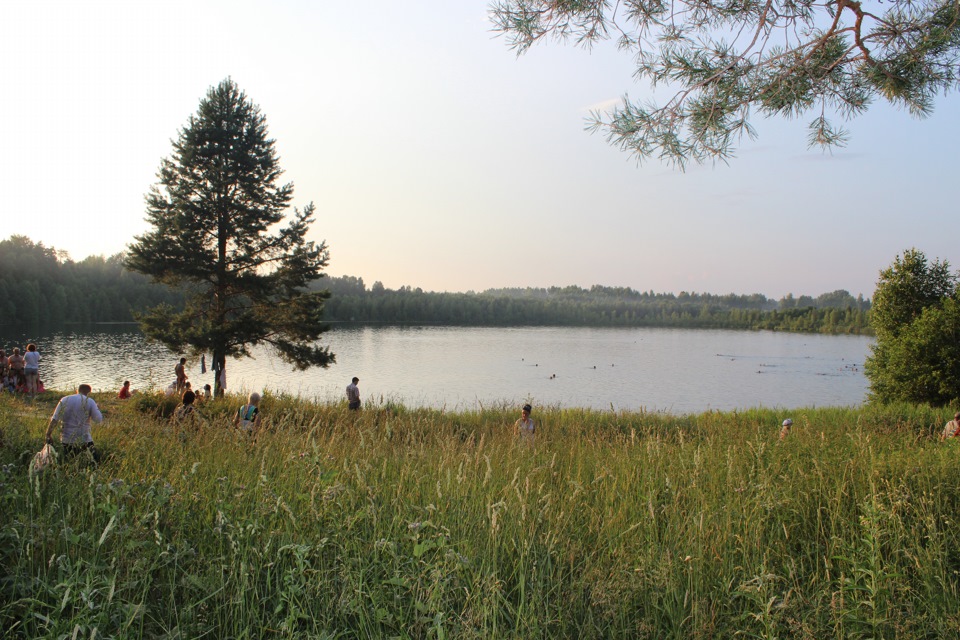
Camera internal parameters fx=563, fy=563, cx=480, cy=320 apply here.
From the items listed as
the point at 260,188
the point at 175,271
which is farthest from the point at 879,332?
the point at 175,271

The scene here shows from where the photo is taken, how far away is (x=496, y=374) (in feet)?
169

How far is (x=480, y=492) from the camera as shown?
371cm

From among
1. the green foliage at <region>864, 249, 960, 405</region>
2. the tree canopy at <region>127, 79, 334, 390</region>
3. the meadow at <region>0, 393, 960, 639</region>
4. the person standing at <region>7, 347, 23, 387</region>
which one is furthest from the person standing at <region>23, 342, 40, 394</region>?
the green foliage at <region>864, 249, 960, 405</region>

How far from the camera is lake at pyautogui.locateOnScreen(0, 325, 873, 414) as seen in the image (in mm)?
35562

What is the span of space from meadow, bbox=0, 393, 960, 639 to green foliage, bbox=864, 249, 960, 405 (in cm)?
2030

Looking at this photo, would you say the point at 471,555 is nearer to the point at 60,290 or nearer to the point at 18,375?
the point at 18,375

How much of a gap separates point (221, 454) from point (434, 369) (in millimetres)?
48183

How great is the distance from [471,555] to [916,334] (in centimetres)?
2441

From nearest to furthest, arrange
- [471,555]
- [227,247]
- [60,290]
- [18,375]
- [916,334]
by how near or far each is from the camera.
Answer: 1. [471,555]
2. [18,375]
3. [916,334]
4. [227,247]
5. [60,290]

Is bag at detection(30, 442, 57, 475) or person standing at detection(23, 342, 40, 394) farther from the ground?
bag at detection(30, 442, 57, 475)

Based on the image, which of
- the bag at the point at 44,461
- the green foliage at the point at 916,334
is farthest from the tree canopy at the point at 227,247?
the green foliage at the point at 916,334

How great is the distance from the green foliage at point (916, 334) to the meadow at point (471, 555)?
2030cm

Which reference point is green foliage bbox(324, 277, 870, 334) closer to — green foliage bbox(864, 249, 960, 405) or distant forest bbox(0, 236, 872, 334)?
distant forest bbox(0, 236, 872, 334)

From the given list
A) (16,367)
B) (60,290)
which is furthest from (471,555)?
(60,290)
